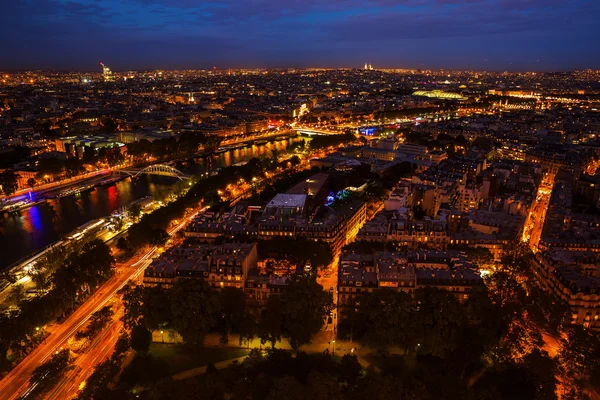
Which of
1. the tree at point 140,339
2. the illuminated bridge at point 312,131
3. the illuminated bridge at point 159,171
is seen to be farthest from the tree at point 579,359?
the illuminated bridge at point 312,131

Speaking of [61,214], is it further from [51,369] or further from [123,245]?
[51,369]

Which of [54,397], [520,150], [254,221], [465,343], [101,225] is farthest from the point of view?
[520,150]

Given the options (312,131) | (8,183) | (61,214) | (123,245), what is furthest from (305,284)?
(312,131)

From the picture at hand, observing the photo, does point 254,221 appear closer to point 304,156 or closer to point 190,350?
point 190,350

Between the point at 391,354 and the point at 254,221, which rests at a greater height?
the point at 254,221

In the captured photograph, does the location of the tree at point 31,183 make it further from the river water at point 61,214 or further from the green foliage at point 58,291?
the green foliage at point 58,291

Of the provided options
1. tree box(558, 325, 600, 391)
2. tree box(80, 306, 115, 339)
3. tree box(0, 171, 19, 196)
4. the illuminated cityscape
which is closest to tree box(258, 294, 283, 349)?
the illuminated cityscape

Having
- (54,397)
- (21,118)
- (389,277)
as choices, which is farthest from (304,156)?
(21,118)
